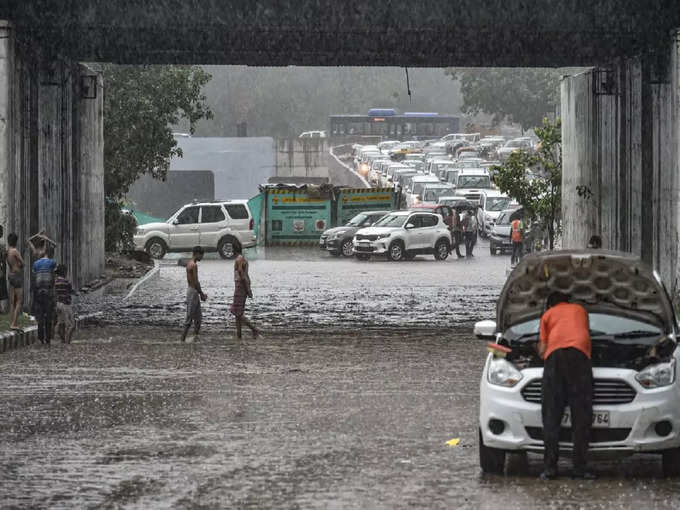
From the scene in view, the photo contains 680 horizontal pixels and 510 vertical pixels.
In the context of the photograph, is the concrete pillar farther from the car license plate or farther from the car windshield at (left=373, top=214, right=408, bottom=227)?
the car windshield at (left=373, top=214, right=408, bottom=227)

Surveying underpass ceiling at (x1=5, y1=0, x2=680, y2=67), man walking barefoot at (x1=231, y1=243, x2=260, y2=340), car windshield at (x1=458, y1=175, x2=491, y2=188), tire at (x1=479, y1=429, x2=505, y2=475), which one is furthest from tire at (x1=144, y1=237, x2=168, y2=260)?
tire at (x1=479, y1=429, x2=505, y2=475)

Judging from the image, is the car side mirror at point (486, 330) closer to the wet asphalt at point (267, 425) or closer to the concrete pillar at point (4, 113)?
the wet asphalt at point (267, 425)

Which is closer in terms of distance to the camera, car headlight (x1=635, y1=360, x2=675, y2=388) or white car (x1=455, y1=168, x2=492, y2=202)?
car headlight (x1=635, y1=360, x2=675, y2=388)

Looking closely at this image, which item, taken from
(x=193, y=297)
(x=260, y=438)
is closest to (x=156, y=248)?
(x=193, y=297)

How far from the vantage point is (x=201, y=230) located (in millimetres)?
50906

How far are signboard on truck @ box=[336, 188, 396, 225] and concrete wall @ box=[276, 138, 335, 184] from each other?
33076mm

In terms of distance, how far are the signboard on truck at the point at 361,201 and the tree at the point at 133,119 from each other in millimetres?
13415

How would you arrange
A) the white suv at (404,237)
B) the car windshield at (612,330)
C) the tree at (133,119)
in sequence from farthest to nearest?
the white suv at (404,237), the tree at (133,119), the car windshield at (612,330)

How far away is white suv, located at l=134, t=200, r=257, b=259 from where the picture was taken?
5091 centimetres

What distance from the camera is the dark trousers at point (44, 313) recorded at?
73.0ft

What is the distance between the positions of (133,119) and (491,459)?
34.5 meters

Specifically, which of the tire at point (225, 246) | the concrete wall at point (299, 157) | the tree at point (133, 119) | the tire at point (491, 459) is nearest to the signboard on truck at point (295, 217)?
the tire at point (225, 246)

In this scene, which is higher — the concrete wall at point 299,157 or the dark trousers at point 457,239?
the concrete wall at point 299,157

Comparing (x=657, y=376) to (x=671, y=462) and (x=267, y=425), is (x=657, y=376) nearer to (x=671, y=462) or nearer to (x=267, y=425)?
(x=671, y=462)
